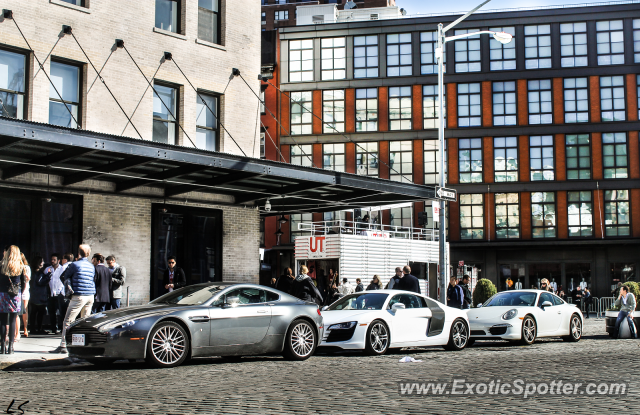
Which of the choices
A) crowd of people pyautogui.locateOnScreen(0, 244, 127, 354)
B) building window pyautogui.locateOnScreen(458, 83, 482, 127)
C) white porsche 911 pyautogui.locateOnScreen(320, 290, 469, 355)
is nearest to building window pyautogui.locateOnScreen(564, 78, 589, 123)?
building window pyautogui.locateOnScreen(458, 83, 482, 127)

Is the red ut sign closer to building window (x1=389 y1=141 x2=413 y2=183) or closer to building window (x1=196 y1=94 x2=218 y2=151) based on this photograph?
building window (x1=196 y1=94 x2=218 y2=151)

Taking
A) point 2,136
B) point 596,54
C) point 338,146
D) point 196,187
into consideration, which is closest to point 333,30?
point 338,146

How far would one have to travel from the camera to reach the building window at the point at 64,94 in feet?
57.4

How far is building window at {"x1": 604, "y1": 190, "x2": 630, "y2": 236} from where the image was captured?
155 ft

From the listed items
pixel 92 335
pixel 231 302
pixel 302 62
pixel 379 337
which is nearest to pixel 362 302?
pixel 379 337

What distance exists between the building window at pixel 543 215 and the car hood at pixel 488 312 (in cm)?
3198

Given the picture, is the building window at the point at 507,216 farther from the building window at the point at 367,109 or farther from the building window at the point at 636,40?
the building window at the point at 636,40

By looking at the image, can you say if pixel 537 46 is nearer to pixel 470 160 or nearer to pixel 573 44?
pixel 573 44

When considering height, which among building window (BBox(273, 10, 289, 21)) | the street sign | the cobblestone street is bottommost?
the cobblestone street

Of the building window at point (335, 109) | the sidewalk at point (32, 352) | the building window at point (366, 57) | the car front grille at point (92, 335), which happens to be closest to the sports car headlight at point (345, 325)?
the car front grille at point (92, 335)

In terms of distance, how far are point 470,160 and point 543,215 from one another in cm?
594

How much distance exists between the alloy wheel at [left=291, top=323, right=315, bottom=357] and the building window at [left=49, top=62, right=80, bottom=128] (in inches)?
324

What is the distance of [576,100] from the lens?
4847cm

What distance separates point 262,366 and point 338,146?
130 feet
